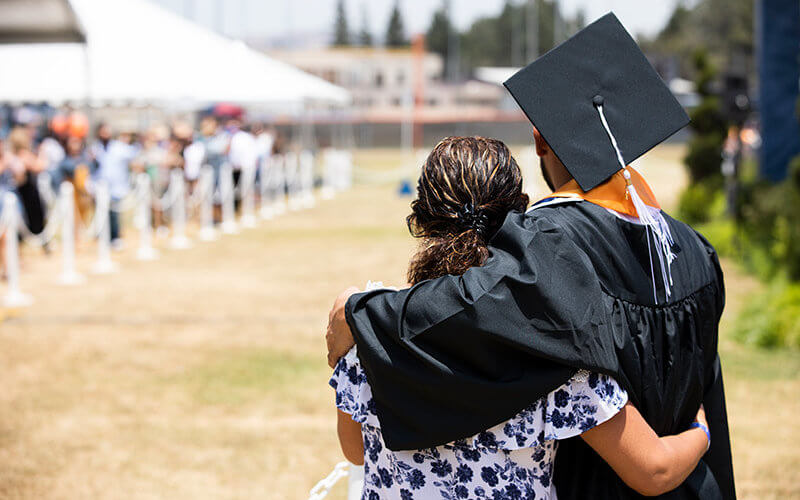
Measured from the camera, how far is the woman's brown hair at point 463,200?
76.4 inches

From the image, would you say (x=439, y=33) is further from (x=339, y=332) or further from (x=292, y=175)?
(x=339, y=332)

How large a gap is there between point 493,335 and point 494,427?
25 cm

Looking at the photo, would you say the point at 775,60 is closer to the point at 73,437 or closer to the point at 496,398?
the point at 73,437

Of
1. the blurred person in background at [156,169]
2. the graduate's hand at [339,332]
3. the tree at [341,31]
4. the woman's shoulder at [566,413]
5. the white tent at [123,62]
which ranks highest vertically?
the tree at [341,31]

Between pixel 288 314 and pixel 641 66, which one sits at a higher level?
pixel 641 66

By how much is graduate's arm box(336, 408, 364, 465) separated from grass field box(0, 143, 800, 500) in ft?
8.78

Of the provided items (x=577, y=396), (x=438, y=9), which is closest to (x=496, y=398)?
(x=577, y=396)

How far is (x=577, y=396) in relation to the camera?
187cm

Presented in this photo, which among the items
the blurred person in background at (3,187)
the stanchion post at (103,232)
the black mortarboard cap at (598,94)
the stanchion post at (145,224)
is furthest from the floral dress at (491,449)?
the stanchion post at (145,224)

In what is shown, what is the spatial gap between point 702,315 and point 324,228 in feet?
50.3

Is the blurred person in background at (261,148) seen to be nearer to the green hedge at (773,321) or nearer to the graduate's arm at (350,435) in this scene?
the green hedge at (773,321)

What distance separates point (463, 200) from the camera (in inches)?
76.7

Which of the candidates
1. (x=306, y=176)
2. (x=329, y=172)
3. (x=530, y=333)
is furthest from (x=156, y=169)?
(x=530, y=333)

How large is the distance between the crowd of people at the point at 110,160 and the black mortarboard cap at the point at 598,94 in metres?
9.96
